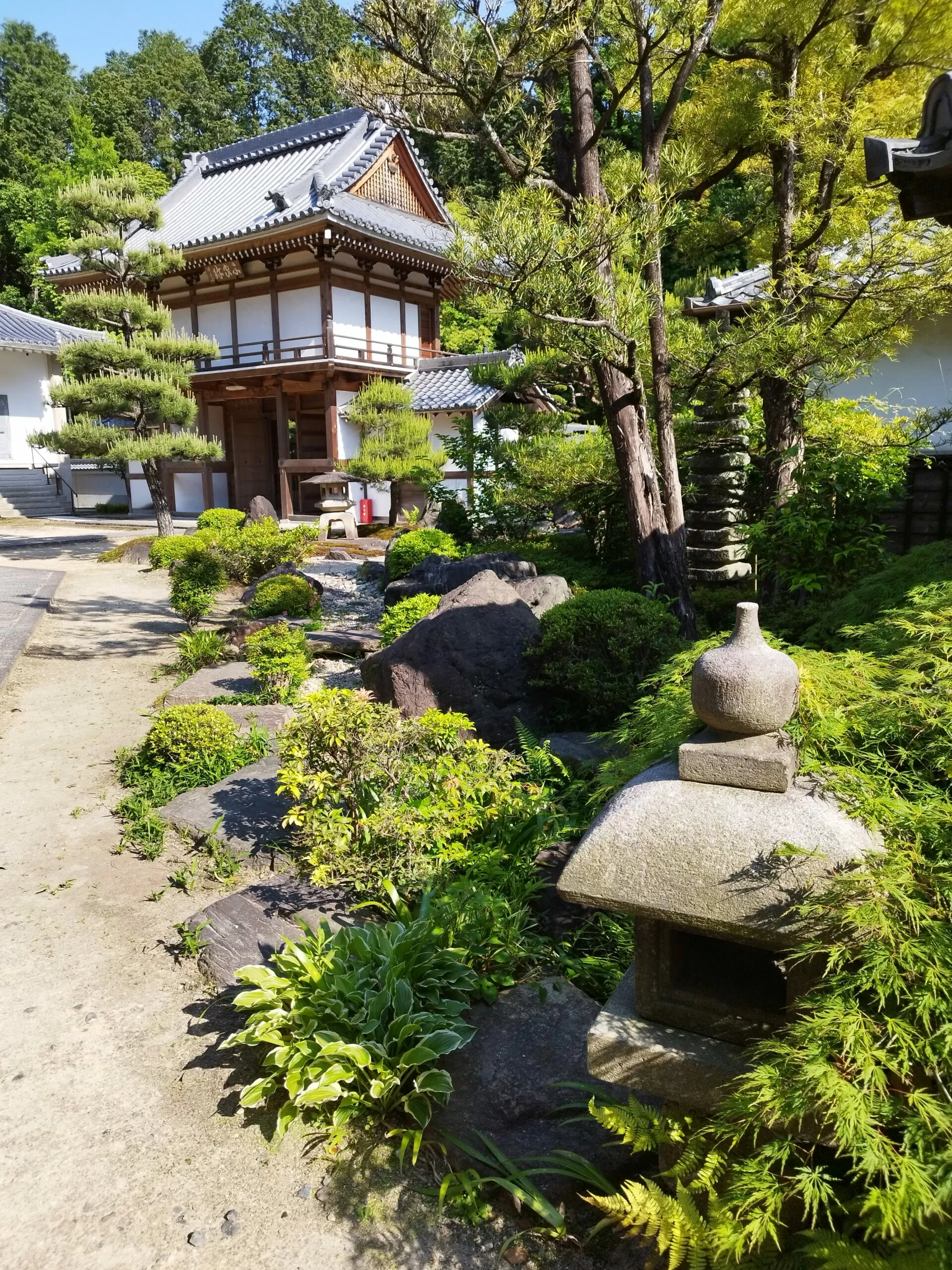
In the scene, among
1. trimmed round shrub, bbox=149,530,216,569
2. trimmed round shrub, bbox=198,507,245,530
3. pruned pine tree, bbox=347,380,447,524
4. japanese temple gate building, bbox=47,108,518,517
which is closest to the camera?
trimmed round shrub, bbox=149,530,216,569

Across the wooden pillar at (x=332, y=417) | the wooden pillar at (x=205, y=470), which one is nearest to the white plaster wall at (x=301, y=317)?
the wooden pillar at (x=332, y=417)

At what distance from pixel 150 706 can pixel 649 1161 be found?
19.1 feet

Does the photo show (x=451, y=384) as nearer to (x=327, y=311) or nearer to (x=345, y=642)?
(x=327, y=311)

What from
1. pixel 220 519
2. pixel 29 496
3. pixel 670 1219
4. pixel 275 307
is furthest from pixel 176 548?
pixel 29 496

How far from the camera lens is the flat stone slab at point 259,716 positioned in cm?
593

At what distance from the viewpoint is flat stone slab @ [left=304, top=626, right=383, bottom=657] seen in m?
8.17

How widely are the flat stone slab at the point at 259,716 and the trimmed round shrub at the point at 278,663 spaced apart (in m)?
0.24

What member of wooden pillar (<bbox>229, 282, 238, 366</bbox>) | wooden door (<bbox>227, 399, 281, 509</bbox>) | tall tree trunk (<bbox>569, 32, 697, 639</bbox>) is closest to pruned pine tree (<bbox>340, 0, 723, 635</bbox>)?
tall tree trunk (<bbox>569, 32, 697, 639</bbox>)

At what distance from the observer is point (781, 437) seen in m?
7.78

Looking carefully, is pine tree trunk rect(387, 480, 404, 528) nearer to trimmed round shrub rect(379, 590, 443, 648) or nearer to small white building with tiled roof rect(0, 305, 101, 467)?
trimmed round shrub rect(379, 590, 443, 648)

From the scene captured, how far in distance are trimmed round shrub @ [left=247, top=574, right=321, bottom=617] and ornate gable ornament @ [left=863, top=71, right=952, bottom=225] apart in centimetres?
707

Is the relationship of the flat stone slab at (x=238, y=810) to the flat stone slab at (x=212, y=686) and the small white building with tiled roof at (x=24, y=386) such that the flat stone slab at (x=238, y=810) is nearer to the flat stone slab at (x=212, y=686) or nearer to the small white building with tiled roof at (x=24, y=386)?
the flat stone slab at (x=212, y=686)

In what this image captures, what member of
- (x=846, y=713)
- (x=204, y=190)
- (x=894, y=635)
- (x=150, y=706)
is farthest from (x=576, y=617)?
(x=204, y=190)

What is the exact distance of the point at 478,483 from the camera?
1144cm
